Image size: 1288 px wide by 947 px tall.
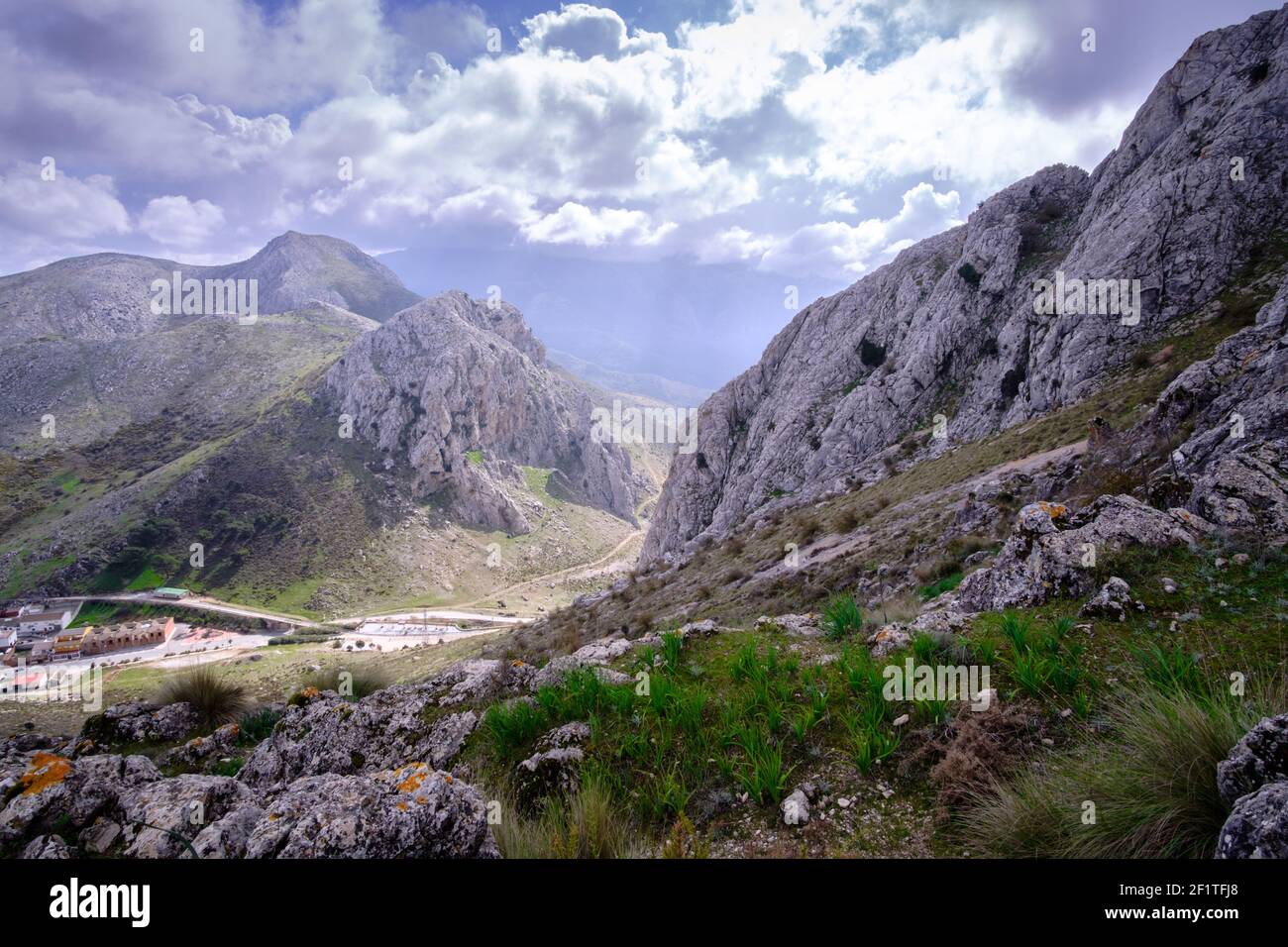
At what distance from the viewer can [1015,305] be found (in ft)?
106

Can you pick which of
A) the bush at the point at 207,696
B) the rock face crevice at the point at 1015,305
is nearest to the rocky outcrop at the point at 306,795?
the bush at the point at 207,696

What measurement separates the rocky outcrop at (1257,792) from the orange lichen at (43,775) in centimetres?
788

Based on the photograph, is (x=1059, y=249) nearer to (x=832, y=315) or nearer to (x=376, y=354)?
(x=832, y=315)

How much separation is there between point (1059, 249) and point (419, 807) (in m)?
45.4

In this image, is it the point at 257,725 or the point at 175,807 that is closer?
the point at 175,807

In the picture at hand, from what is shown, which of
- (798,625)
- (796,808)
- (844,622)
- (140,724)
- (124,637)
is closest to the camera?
(796,808)

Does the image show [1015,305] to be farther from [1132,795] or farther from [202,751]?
[202,751]

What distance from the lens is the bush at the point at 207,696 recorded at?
8992 millimetres

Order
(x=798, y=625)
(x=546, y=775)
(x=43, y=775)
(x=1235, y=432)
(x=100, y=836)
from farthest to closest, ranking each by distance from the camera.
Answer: (x=798, y=625), (x=1235, y=432), (x=43, y=775), (x=546, y=775), (x=100, y=836)

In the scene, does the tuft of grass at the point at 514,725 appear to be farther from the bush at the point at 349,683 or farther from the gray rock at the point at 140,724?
the gray rock at the point at 140,724

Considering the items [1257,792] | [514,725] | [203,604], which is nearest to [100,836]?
[514,725]

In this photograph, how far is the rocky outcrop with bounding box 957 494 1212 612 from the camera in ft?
19.9

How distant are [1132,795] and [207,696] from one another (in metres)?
12.8

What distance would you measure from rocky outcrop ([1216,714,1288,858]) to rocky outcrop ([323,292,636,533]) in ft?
358
